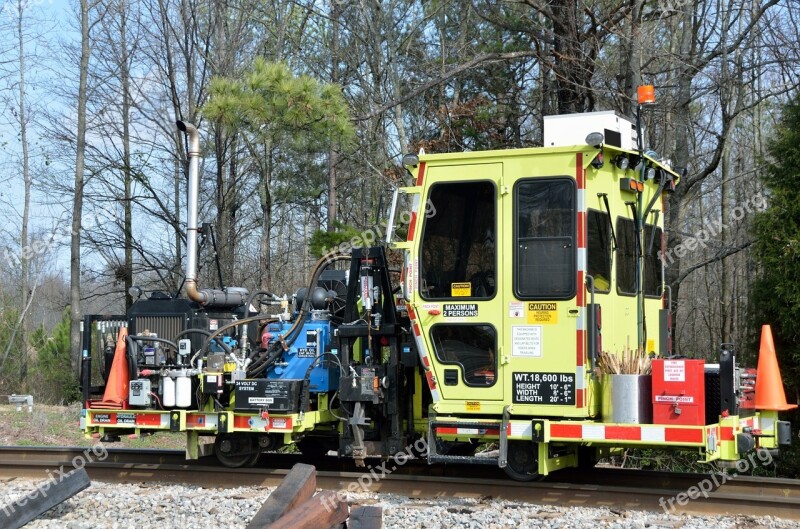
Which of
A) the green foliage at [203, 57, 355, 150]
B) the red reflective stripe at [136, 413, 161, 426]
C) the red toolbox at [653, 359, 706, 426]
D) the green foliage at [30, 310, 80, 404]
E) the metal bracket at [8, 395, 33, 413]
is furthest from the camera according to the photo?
the green foliage at [30, 310, 80, 404]

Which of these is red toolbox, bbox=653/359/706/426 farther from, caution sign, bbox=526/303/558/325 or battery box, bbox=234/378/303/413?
battery box, bbox=234/378/303/413

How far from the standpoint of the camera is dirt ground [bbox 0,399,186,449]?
1370 cm

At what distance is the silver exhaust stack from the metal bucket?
4694 mm

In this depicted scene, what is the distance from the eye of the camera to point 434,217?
8.25 metres

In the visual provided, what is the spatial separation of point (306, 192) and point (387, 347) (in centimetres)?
1629

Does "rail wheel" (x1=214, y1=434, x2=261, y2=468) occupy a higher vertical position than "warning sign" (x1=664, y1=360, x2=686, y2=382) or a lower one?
lower

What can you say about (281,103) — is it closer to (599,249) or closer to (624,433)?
(599,249)

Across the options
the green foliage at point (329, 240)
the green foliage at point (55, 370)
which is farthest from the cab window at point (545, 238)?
the green foliage at point (55, 370)

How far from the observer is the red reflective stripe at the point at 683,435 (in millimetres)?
7246

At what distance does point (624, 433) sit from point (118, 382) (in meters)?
5.29

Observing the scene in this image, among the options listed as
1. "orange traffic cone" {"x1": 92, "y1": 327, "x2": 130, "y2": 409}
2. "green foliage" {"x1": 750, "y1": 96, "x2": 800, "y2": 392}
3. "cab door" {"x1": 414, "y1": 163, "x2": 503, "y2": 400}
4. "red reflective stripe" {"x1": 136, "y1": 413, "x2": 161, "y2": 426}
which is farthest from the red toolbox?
"orange traffic cone" {"x1": 92, "y1": 327, "x2": 130, "y2": 409}

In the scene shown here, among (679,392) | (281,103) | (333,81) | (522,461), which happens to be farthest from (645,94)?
(333,81)

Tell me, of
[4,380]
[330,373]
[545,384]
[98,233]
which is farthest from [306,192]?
[545,384]

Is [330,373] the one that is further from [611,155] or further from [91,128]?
[91,128]
